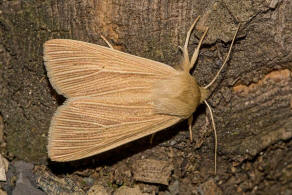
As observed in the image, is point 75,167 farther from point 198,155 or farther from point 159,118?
point 198,155

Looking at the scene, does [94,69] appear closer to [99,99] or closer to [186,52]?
[99,99]

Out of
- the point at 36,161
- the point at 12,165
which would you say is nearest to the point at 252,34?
the point at 36,161

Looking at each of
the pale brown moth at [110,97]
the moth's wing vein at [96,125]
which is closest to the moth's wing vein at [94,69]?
the pale brown moth at [110,97]

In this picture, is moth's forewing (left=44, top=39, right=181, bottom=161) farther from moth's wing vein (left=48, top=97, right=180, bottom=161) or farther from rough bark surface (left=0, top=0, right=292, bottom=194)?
rough bark surface (left=0, top=0, right=292, bottom=194)

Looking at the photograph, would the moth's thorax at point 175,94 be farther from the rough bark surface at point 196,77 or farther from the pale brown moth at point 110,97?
the rough bark surface at point 196,77

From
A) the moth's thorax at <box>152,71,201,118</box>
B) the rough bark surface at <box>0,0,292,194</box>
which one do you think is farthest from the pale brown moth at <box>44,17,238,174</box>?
the rough bark surface at <box>0,0,292,194</box>

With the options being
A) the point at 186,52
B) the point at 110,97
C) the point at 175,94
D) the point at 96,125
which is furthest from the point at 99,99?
the point at 186,52
